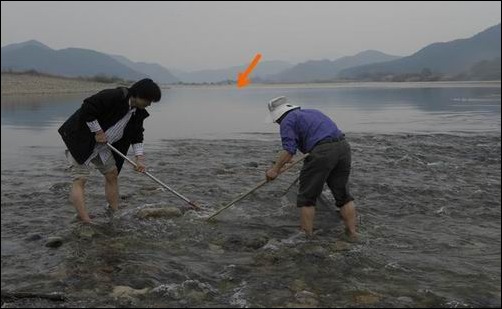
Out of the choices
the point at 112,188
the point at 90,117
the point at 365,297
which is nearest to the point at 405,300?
the point at 365,297

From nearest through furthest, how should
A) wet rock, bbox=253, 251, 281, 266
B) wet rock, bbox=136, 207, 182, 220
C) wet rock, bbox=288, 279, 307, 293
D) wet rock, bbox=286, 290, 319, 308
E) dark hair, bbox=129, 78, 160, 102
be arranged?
1. wet rock, bbox=286, 290, 319, 308
2. wet rock, bbox=288, 279, 307, 293
3. wet rock, bbox=253, 251, 281, 266
4. dark hair, bbox=129, 78, 160, 102
5. wet rock, bbox=136, 207, 182, 220

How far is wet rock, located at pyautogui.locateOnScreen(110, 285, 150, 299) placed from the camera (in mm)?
5004

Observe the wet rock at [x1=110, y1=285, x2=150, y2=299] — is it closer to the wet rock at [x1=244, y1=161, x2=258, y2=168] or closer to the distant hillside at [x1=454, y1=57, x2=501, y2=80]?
the wet rock at [x1=244, y1=161, x2=258, y2=168]

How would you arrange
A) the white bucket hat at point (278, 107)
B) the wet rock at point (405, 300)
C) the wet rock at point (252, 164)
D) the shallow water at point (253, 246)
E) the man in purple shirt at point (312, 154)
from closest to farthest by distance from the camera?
the wet rock at point (405, 300)
the shallow water at point (253, 246)
the man in purple shirt at point (312, 154)
the white bucket hat at point (278, 107)
the wet rock at point (252, 164)

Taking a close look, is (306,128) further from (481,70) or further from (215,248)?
(481,70)

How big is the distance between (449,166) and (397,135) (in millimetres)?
6491

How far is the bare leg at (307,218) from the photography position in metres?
7.16

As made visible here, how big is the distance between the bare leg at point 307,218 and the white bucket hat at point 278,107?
4.31 feet

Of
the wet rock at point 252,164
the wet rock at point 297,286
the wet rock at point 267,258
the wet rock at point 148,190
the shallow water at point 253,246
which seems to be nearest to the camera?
the shallow water at point 253,246

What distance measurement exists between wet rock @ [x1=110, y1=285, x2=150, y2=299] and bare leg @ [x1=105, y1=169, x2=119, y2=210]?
2.87 m

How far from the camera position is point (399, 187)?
35.2 ft

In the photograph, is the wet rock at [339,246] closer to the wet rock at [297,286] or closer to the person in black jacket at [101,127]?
the wet rock at [297,286]

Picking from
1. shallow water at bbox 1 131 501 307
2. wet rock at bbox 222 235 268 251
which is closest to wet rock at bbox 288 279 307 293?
shallow water at bbox 1 131 501 307

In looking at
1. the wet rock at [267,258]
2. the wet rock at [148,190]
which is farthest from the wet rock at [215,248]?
the wet rock at [148,190]
